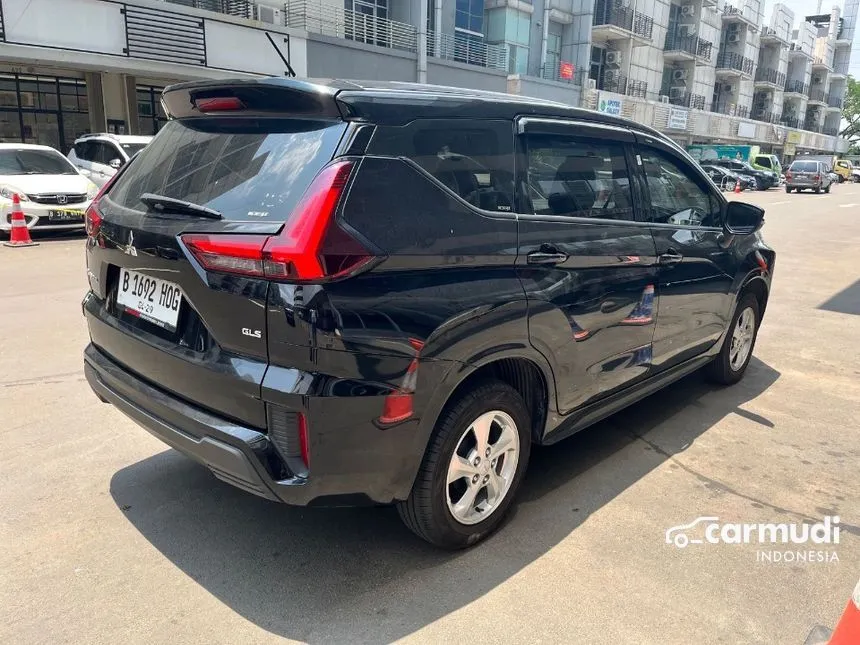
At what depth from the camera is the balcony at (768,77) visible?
57.3 m

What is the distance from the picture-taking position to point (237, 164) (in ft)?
8.58

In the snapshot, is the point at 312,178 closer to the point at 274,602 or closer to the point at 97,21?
the point at 274,602

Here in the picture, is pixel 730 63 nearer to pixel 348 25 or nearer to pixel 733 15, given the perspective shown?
pixel 733 15

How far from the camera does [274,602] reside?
2551mm

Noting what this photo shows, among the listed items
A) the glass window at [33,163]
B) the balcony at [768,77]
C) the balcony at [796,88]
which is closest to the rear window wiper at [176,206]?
the glass window at [33,163]

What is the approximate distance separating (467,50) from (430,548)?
89.5 feet

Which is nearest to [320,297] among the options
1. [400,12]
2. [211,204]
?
[211,204]

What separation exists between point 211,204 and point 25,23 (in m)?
16.0

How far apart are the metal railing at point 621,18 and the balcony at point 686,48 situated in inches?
157

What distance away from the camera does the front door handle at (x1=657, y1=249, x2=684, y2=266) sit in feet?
12.3

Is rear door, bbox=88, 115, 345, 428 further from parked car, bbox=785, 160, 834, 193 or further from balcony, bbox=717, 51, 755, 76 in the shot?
balcony, bbox=717, 51, 755, 76

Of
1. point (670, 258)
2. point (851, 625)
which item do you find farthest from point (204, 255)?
point (670, 258)

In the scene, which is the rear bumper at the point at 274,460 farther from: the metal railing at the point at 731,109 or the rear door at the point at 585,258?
the metal railing at the point at 731,109

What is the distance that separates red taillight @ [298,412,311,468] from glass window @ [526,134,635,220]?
4.66ft
